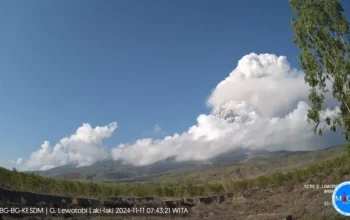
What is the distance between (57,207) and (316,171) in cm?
4706

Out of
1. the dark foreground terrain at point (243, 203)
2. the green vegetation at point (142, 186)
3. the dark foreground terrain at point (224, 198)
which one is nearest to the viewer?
the dark foreground terrain at point (243, 203)

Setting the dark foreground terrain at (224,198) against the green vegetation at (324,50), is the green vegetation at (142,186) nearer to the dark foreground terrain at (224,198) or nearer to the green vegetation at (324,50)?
the dark foreground terrain at (224,198)

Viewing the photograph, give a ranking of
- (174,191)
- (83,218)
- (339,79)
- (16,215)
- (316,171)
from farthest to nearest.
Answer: (316,171)
(174,191)
(339,79)
(83,218)
(16,215)

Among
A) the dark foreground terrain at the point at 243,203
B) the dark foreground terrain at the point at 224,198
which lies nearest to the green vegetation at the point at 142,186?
the dark foreground terrain at the point at 224,198

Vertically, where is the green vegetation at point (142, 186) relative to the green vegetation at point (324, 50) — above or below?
below

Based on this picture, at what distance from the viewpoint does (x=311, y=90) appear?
38.9m

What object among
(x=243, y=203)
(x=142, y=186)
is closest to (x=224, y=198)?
(x=243, y=203)

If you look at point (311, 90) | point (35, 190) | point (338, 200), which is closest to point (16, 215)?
point (35, 190)

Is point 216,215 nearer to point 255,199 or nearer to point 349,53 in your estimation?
point 255,199

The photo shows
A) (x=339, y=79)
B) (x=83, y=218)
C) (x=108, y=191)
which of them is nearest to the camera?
(x=83, y=218)

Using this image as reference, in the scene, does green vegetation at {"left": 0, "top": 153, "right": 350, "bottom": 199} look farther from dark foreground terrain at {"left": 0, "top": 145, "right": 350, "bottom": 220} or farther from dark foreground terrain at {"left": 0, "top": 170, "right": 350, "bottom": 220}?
dark foreground terrain at {"left": 0, "top": 170, "right": 350, "bottom": 220}

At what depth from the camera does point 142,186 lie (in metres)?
56.8

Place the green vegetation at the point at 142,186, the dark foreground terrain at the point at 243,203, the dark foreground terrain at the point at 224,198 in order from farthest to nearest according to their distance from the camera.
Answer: the green vegetation at the point at 142,186 → the dark foreground terrain at the point at 224,198 → the dark foreground terrain at the point at 243,203

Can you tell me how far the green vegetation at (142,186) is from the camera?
126ft
